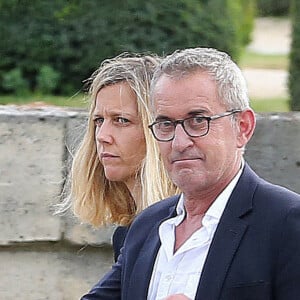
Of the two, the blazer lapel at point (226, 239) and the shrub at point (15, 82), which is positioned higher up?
the blazer lapel at point (226, 239)

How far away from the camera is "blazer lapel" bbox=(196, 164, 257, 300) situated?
7.93 ft

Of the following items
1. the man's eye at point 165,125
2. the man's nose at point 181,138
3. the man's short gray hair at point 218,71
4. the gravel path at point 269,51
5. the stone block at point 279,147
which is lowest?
the gravel path at point 269,51

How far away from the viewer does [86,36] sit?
7.53 m

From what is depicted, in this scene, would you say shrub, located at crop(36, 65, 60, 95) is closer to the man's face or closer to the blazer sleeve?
the blazer sleeve

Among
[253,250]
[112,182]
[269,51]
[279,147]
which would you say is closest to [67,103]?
[279,147]

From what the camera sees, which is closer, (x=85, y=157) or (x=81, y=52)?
(x=85, y=157)

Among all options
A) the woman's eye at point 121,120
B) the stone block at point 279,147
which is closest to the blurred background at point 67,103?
the stone block at point 279,147

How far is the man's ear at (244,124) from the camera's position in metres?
2.53

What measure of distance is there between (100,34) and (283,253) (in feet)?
17.2

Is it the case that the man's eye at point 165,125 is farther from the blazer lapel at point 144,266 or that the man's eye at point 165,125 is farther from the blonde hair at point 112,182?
the blonde hair at point 112,182

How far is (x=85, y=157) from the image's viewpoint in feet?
11.0

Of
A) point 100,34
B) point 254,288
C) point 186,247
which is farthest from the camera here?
point 100,34

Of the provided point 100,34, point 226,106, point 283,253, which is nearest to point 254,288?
point 283,253

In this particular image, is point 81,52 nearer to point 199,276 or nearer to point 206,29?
point 206,29
